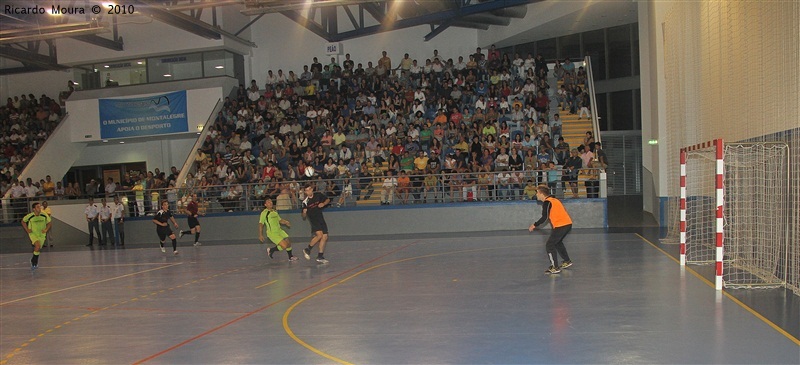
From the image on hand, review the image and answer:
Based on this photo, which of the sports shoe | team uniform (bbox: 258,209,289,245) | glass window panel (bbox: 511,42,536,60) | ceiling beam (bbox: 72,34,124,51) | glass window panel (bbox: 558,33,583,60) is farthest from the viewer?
glass window panel (bbox: 511,42,536,60)

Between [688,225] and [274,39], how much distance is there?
84.4 ft

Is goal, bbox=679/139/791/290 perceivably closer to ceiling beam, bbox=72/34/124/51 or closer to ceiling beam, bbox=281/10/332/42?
ceiling beam, bbox=281/10/332/42

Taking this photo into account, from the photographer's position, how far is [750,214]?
37.2 feet

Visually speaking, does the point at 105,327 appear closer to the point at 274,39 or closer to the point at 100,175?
the point at 274,39

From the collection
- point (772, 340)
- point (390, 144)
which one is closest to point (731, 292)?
point (772, 340)

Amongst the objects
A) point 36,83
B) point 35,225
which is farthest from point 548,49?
point 36,83

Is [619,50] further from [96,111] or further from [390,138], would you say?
[96,111]

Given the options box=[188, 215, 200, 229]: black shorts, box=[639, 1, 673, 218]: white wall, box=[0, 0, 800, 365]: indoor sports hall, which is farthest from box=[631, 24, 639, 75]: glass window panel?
box=[188, 215, 200, 229]: black shorts

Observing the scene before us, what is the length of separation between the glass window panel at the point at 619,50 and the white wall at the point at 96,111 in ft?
65.7

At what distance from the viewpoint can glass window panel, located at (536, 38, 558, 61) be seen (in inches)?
1260

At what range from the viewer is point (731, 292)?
9.77 meters

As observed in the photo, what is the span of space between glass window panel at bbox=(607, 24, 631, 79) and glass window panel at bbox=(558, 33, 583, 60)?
4.94 ft

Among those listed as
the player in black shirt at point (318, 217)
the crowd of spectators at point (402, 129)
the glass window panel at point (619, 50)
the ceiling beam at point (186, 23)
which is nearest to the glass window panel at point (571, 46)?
the glass window panel at point (619, 50)

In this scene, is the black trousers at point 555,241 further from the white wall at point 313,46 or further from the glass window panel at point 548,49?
the white wall at point 313,46
